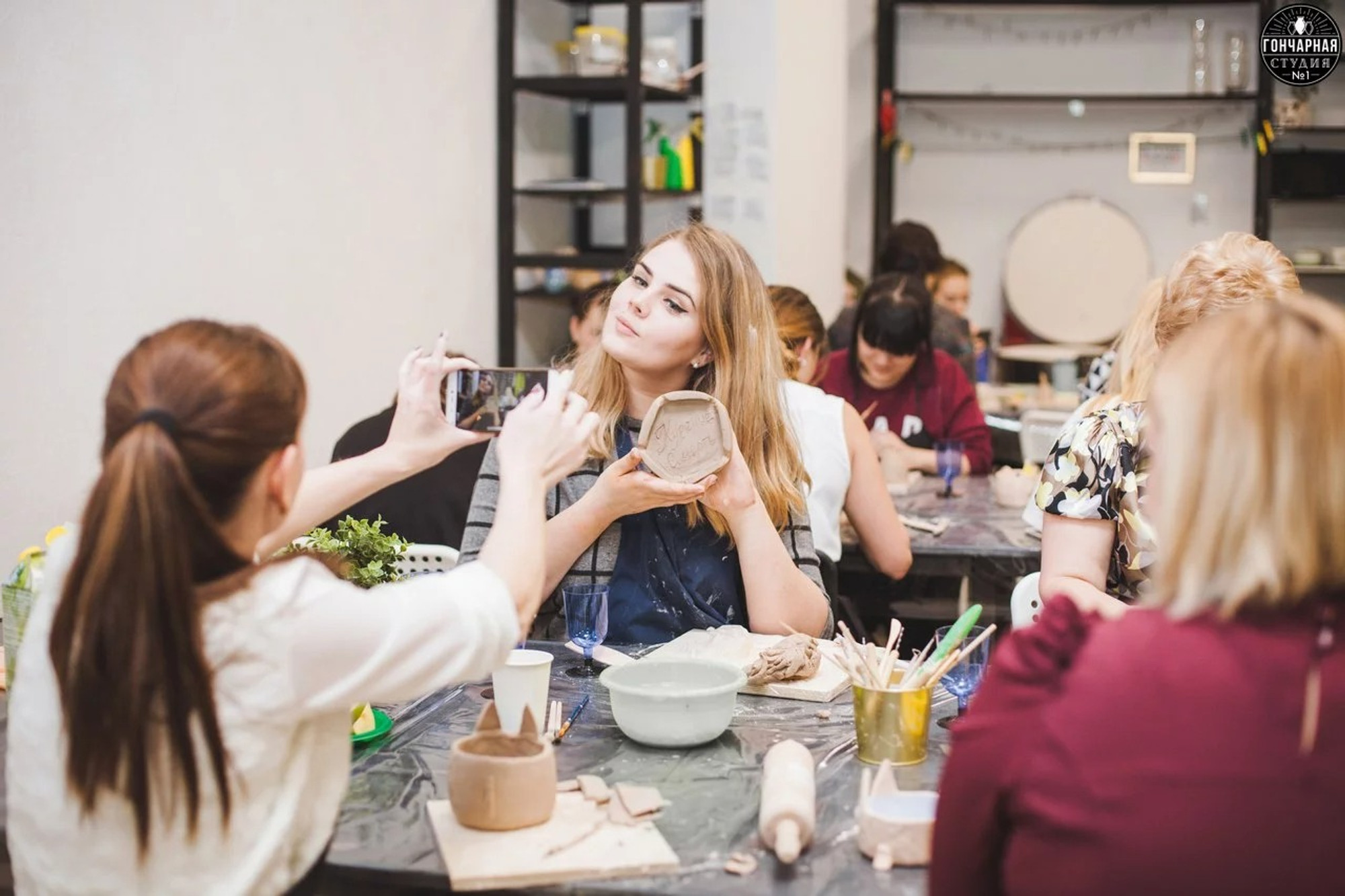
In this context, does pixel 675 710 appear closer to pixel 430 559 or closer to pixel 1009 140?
pixel 430 559

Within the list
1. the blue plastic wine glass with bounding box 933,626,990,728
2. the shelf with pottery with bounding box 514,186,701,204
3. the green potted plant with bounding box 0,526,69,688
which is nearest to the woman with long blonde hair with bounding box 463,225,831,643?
the blue plastic wine glass with bounding box 933,626,990,728

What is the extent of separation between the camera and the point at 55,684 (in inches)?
52.5

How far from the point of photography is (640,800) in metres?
1.59

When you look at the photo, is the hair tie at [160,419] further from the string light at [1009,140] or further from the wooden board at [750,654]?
the string light at [1009,140]

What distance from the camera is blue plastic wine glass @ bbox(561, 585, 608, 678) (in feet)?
6.93

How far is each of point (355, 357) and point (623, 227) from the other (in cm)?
208

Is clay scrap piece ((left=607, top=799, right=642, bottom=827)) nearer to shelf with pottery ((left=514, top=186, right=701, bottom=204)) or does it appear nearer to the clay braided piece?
the clay braided piece

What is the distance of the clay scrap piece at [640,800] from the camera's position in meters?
1.57

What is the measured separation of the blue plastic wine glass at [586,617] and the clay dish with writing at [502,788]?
543mm

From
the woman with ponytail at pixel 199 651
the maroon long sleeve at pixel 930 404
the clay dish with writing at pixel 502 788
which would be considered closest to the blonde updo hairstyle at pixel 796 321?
the maroon long sleeve at pixel 930 404

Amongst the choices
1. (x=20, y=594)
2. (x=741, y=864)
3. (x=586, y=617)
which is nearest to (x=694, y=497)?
(x=586, y=617)

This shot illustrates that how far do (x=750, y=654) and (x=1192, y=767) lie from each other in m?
1.09

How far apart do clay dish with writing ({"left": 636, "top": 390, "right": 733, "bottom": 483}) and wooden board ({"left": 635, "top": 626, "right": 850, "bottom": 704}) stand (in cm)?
27
